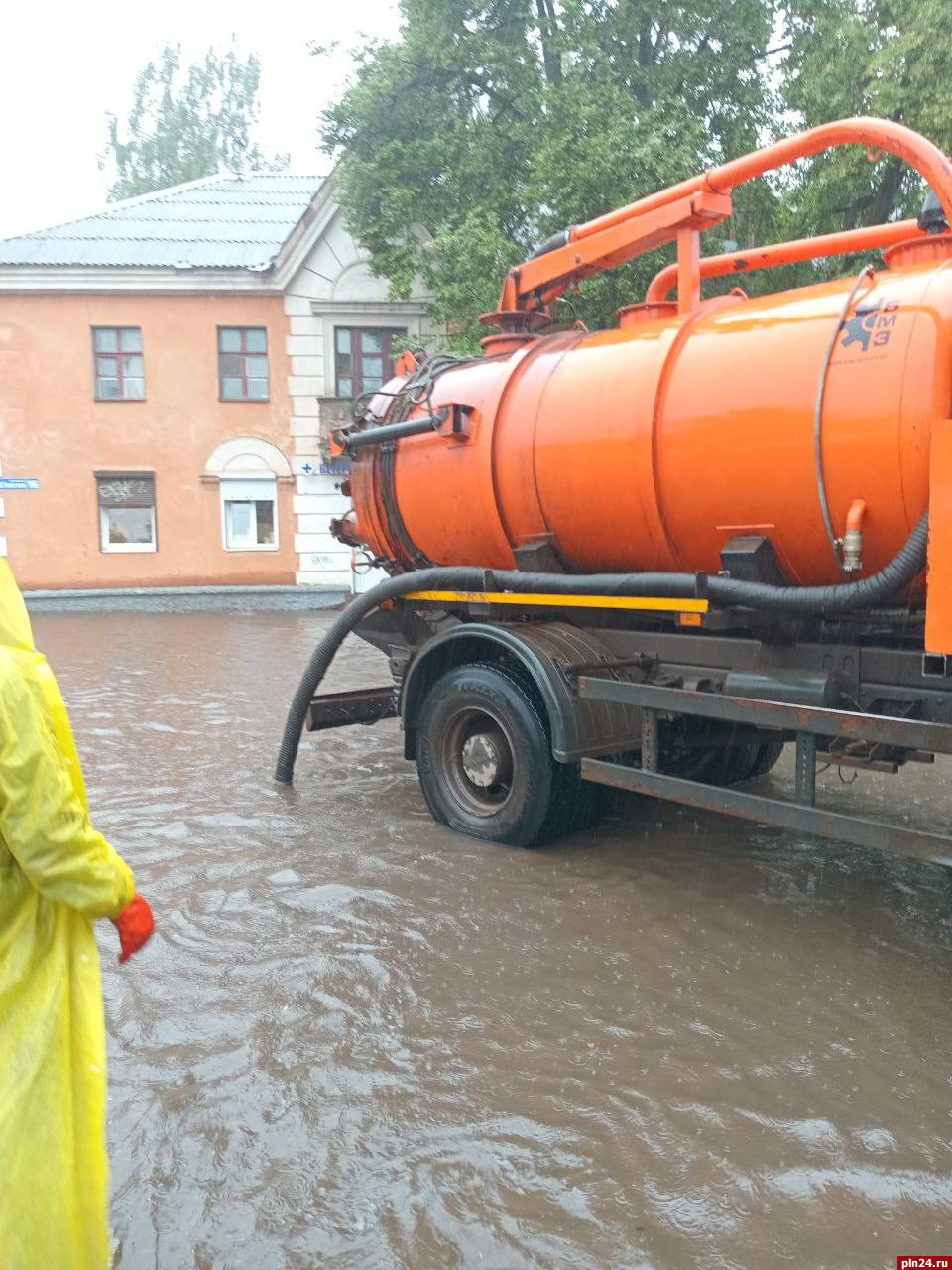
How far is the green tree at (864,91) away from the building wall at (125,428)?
1089 centimetres

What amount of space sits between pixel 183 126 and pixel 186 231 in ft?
94.4

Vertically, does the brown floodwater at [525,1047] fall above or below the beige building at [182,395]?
below

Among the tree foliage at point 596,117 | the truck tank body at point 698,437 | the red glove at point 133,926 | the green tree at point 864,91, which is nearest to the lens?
the red glove at point 133,926

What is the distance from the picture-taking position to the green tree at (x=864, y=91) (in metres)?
12.4

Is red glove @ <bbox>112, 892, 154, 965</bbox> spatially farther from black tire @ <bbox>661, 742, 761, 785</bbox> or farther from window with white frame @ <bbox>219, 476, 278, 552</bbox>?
window with white frame @ <bbox>219, 476, 278, 552</bbox>

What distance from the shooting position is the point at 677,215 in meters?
5.23

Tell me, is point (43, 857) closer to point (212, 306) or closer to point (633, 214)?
point (633, 214)

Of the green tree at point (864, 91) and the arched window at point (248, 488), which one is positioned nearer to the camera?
the green tree at point (864, 91)

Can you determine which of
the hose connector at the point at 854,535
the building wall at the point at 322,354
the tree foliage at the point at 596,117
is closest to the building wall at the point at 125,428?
the building wall at the point at 322,354

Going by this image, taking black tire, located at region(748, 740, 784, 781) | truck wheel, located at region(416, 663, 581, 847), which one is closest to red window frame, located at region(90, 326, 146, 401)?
truck wheel, located at region(416, 663, 581, 847)

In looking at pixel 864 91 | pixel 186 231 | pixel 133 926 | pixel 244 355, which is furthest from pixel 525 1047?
pixel 186 231

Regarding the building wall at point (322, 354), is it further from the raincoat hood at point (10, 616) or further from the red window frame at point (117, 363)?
the raincoat hood at point (10, 616)

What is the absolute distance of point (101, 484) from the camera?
2100cm

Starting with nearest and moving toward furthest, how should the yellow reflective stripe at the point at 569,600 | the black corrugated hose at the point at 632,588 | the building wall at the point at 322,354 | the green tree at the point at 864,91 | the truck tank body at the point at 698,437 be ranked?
1. the black corrugated hose at the point at 632,588
2. the truck tank body at the point at 698,437
3. the yellow reflective stripe at the point at 569,600
4. the green tree at the point at 864,91
5. the building wall at the point at 322,354
